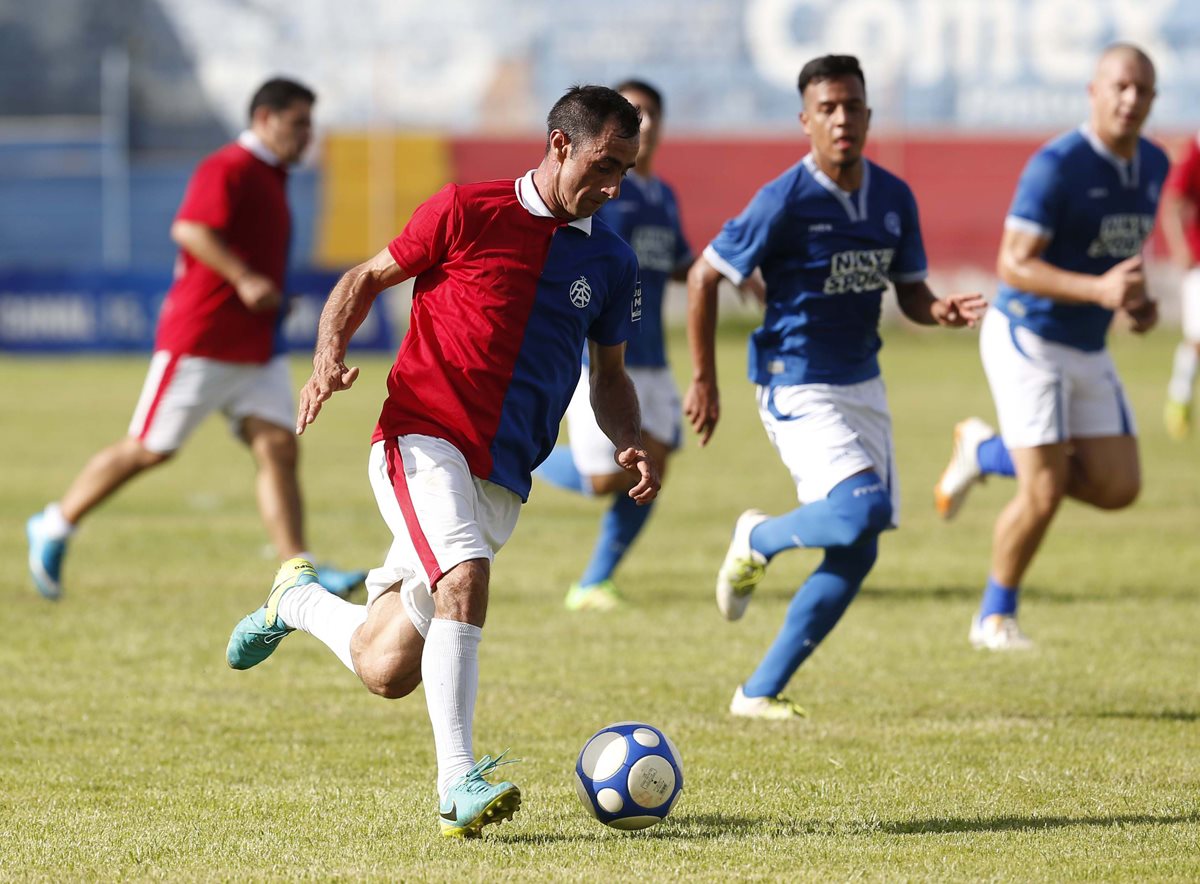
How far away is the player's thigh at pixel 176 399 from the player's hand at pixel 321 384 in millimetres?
4242

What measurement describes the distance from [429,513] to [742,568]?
2147 millimetres

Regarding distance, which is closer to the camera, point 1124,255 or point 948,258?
point 1124,255

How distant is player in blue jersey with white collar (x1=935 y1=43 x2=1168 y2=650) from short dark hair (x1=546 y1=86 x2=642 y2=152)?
2.85m

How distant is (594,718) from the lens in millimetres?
6457

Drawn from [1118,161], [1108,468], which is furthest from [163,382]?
[1118,161]

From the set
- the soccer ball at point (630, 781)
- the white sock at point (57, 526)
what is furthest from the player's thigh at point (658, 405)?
the soccer ball at point (630, 781)

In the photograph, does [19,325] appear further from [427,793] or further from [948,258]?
[427,793]

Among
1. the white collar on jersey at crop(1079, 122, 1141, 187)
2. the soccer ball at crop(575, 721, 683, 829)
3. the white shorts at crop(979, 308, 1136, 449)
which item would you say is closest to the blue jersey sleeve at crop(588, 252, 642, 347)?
the soccer ball at crop(575, 721, 683, 829)

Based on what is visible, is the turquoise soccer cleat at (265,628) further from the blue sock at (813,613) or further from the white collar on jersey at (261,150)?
the white collar on jersey at (261,150)

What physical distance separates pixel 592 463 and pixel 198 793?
3833mm

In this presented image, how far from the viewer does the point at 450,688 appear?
4762mm

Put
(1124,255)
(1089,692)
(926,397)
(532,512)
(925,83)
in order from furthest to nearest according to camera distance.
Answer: (925,83) → (926,397) → (532,512) → (1124,255) → (1089,692)

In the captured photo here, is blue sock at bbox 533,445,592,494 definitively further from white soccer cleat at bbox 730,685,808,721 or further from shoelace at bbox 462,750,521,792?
shoelace at bbox 462,750,521,792

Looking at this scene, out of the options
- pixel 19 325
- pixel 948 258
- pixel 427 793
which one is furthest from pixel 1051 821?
pixel 948 258
